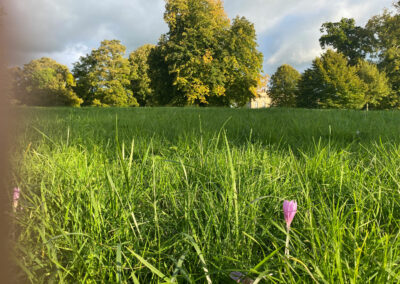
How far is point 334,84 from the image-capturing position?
107 ft

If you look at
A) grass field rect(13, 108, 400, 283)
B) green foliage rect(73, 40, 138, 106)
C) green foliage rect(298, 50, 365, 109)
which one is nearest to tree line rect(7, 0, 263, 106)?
green foliage rect(73, 40, 138, 106)

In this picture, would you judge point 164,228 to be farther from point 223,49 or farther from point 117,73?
point 117,73

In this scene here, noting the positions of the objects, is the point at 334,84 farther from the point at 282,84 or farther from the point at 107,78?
the point at 107,78

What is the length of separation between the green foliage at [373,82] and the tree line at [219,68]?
0.11 m

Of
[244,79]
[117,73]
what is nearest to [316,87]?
[244,79]

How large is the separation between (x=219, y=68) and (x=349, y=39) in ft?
75.3

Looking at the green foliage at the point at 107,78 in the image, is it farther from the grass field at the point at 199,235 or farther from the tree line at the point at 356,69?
the grass field at the point at 199,235

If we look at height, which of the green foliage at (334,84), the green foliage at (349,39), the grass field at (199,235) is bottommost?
the grass field at (199,235)

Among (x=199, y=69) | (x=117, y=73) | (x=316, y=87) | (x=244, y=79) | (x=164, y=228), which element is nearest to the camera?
(x=164, y=228)

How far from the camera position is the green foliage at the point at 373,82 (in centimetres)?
3288

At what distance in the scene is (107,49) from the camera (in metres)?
38.6

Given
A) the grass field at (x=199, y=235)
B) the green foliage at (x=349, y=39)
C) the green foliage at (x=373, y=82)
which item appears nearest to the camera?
the grass field at (x=199, y=235)

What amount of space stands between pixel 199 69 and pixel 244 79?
503cm

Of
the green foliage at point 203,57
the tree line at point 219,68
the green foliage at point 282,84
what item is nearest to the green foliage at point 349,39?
the tree line at point 219,68
